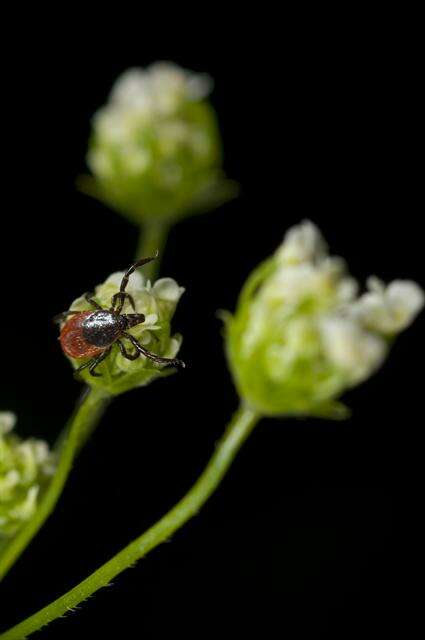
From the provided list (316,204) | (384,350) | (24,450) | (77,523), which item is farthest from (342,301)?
(316,204)

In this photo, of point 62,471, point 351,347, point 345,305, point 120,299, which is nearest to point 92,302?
point 120,299

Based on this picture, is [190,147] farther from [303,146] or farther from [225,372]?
[303,146]

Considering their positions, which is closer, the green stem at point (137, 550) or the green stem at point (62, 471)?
the green stem at point (137, 550)

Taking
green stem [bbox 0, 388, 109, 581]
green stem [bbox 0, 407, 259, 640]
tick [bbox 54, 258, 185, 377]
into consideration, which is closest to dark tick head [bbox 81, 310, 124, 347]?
tick [bbox 54, 258, 185, 377]

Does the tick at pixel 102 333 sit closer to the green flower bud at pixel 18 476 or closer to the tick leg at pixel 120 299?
the tick leg at pixel 120 299

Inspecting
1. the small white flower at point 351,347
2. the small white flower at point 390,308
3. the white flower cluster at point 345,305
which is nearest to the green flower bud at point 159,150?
the white flower cluster at point 345,305

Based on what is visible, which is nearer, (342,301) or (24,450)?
(342,301)
